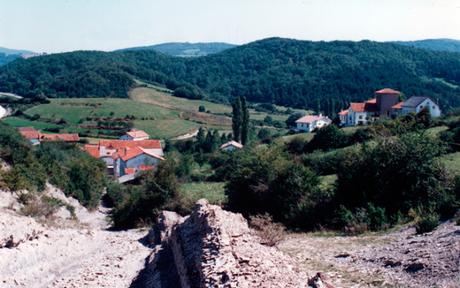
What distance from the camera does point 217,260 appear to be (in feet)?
41.7

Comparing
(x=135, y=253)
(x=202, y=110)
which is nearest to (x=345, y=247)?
(x=135, y=253)

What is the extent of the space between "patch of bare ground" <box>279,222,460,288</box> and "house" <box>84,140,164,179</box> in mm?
47660

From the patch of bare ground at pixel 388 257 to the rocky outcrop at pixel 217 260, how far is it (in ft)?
7.24

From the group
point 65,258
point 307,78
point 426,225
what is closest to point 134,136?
point 65,258

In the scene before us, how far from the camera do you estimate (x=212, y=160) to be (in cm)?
7175

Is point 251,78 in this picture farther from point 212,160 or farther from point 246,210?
point 246,210

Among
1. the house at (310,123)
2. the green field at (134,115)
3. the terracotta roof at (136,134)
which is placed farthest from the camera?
the green field at (134,115)

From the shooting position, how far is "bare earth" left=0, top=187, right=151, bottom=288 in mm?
19203

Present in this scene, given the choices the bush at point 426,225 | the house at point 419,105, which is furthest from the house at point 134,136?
the bush at point 426,225

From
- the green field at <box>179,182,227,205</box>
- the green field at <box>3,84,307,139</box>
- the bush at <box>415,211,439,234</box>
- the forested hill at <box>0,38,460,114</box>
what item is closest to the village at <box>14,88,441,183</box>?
the green field at <box>179,182,227,205</box>

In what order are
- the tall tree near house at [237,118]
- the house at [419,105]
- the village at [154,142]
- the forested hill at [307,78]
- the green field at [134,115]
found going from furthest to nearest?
the forested hill at [307,78] < the green field at [134,115] < the tall tree near house at [237,118] < the village at [154,142] < the house at [419,105]

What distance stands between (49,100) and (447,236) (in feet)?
396

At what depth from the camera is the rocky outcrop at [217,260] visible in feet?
38.1

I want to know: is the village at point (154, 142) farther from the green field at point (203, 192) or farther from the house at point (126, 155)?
the green field at point (203, 192)
